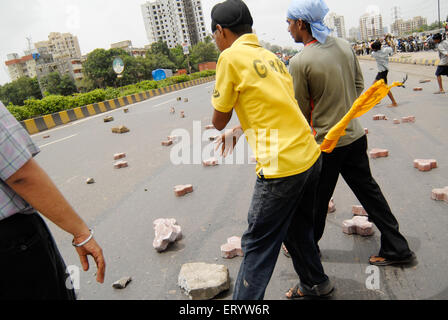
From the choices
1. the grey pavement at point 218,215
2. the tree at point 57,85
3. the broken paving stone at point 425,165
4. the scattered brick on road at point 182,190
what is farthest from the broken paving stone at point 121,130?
the tree at point 57,85

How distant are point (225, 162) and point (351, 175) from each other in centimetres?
362

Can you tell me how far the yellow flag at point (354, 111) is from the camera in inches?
86.1

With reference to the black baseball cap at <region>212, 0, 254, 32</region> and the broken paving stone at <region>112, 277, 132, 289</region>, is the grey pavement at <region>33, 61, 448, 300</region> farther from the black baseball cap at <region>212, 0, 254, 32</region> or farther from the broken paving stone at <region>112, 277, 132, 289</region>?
the black baseball cap at <region>212, 0, 254, 32</region>

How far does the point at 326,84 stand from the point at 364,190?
32.4 inches

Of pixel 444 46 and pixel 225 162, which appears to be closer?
pixel 225 162

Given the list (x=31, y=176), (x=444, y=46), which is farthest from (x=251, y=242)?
(x=444, y=46)

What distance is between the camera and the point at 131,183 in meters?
5.55

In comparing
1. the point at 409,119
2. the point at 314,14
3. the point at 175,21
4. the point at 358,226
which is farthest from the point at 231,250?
the point at 175,21

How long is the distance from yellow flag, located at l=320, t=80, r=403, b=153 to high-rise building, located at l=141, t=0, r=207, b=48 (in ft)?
486

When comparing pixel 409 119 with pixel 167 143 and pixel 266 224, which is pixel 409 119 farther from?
pixel 266 224

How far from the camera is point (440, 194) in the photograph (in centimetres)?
345

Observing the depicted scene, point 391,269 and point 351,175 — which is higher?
point 351,175
